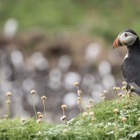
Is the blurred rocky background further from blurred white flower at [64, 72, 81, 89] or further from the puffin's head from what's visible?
the puffin's head

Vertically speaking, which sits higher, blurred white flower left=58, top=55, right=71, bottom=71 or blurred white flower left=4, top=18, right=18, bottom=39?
blurred white flower left=4, top=18, right=18, bottom=39

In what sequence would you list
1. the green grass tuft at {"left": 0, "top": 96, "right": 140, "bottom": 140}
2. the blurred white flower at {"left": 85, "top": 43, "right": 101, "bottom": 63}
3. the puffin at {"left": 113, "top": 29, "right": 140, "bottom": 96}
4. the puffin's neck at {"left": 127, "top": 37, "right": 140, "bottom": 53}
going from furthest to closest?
the blurred white flower at {"left": 85, "top": 43, "right": 101, "bottom": 63}
the puffin's neck at {"left": 127, "top": 37, "right": 140, "bottom": 53}
the puffin at {"left": 113, "top": 29, "right": 140, "bottom": 96}
the green grass tuft at {"left": 0, "top": 96, "right": 140, "bottom": 140}

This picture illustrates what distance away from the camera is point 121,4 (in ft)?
126

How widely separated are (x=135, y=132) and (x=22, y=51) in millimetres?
25870

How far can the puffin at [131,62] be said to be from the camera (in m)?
7.76

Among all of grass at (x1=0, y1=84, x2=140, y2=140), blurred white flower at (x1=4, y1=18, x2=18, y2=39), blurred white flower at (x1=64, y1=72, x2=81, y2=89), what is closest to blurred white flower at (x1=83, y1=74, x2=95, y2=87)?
blurred white flower at (x1=64, y1=72, x2=81, y2=89)

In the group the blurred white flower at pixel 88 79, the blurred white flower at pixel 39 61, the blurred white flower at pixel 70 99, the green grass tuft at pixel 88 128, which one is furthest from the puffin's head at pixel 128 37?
the blurred white flower at pixel 39 61

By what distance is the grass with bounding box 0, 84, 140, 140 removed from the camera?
6.74 meters

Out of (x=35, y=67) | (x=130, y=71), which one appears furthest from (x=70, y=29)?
(x=130, y=71)

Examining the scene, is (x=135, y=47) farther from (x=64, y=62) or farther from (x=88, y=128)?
(x=64, y=62)

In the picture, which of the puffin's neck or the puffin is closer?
the puffin

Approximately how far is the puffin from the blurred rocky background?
12.1m

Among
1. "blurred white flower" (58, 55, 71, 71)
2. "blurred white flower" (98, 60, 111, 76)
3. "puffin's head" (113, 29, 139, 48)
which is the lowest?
"puffin's head" (113, 29, 139, 48)

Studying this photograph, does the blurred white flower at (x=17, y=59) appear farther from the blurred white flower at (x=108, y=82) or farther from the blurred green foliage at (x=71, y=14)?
the blurred white flower at (x=108, y=82)
